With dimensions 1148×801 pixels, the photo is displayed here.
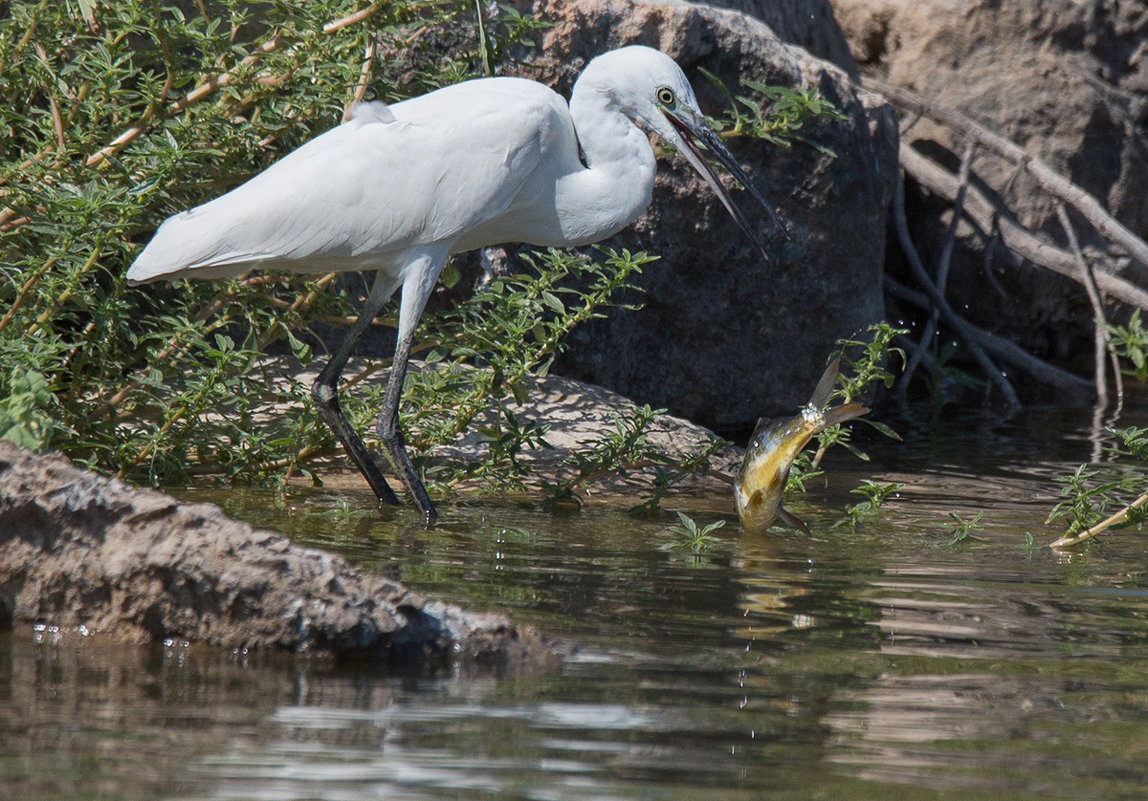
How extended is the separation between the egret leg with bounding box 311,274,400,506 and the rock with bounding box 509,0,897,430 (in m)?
2.07

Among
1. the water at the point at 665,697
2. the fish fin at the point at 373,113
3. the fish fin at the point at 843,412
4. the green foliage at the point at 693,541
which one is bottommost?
the water at the point at 665,697

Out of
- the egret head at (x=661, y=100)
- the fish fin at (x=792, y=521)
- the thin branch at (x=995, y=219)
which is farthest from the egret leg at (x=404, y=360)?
the thin branch at (x=995, y=219)

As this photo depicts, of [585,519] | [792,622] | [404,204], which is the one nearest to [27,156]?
[404,204]

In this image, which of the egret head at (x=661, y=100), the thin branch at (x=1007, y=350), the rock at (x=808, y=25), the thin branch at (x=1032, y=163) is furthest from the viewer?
the thin branch at (x=1007, y=350)

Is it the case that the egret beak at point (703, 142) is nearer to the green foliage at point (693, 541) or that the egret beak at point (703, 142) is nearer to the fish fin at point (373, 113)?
the fish fin at point (373, 113)

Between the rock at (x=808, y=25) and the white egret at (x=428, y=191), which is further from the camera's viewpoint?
the rock at (x=808, y=25)

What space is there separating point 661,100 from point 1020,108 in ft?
17.4

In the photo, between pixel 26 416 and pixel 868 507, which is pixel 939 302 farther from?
pixel 26 416

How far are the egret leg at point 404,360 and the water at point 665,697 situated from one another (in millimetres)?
898

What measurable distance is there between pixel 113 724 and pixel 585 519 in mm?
3103

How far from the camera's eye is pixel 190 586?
2930 mm

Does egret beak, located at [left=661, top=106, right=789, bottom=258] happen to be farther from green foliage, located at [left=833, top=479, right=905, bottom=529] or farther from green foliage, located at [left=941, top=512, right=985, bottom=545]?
green foliage, located at [left=941, top=512, right=985, bottom=545]

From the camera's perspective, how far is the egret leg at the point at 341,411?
5586 millimetres

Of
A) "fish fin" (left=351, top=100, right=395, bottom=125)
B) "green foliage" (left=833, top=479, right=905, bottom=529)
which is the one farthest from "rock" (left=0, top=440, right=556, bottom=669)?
"fish fin" (left=351, top=100, right=395, bottom=125)
